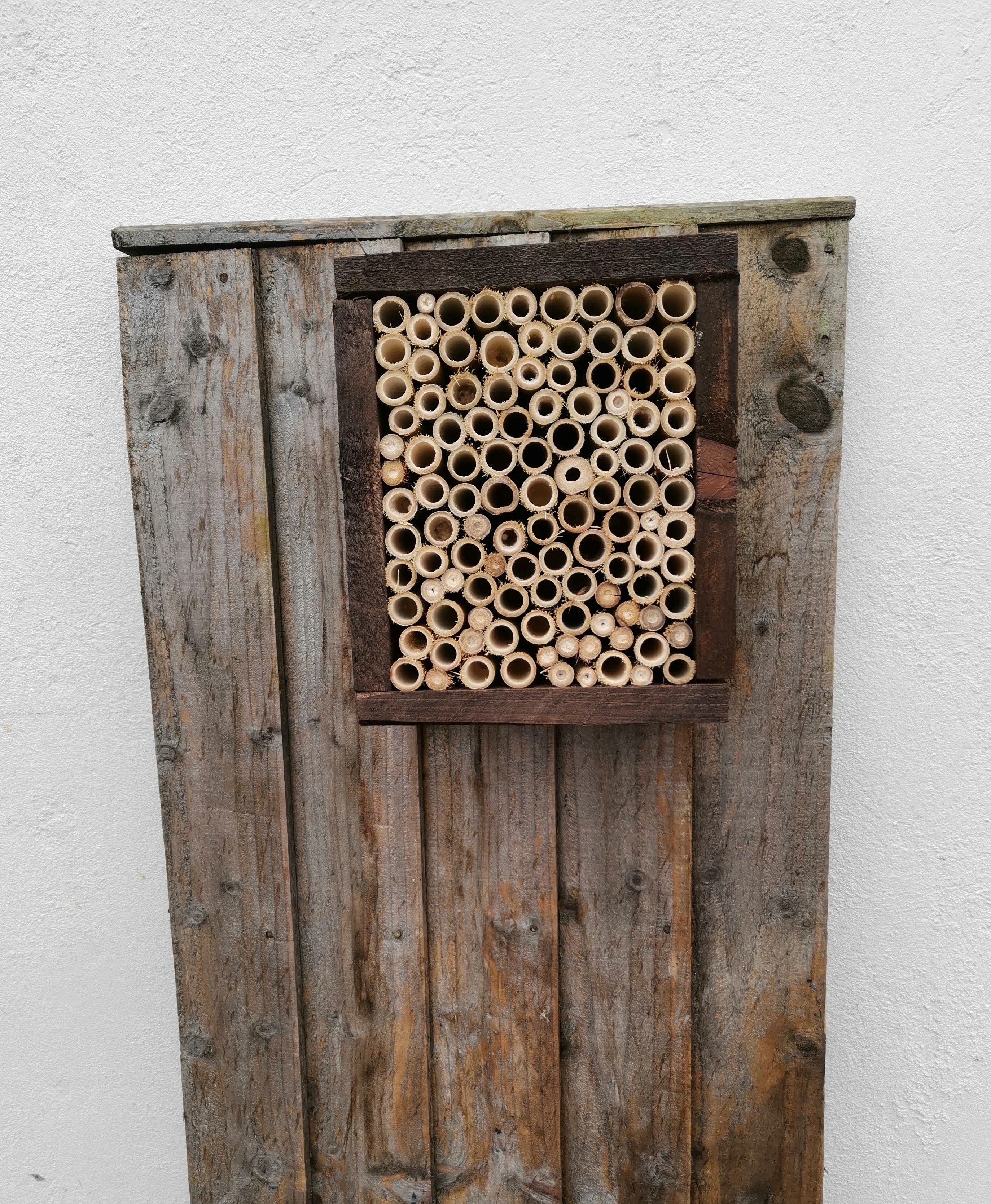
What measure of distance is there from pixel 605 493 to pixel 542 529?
0.08m

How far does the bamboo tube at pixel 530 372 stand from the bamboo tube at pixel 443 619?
0.27 m

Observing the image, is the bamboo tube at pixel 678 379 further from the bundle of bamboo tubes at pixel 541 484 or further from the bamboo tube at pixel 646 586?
the bamboo tube at pixel 646 586

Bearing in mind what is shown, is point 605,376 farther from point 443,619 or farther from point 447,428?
point 443,619

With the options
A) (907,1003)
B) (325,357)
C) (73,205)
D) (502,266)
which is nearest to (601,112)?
(502,266)

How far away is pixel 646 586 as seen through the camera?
0.83 m

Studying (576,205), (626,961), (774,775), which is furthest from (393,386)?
(626,961)

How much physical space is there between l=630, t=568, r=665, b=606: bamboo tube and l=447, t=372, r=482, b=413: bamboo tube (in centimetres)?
27

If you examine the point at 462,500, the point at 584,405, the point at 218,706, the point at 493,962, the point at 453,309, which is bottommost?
the point at 493,962

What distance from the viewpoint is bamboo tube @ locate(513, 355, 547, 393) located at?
79cm

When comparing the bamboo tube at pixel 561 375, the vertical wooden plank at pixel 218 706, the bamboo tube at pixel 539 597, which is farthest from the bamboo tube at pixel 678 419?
the vertical wooden plank at pixel 218 706

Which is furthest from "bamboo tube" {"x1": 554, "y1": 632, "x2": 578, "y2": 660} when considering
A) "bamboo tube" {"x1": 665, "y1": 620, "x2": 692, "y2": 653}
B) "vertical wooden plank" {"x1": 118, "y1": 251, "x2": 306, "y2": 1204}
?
"vertical wooden plank" {"x1": 118, "y1": 251, "x2": 306, "y2": 1204}

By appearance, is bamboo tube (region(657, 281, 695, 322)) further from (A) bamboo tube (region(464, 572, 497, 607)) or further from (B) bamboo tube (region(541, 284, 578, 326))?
(A) bamboo tube (region(464, 572, 497, 607))

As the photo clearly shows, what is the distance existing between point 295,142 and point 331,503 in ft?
1.83

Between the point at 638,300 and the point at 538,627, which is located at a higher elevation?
the point at 638,300
